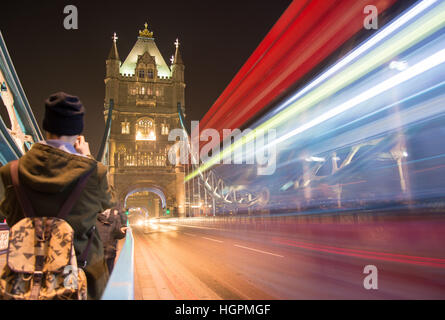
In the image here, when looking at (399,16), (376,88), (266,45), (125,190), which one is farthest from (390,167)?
(125,190)

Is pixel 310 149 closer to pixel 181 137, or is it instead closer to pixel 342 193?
pixel 342 193

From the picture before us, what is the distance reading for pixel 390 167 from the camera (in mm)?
9789

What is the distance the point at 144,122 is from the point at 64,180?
55532 mm

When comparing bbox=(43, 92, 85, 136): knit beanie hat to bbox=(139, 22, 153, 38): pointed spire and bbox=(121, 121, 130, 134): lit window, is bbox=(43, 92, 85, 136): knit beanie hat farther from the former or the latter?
bbox=(139, 22, 153, 38): pointed spire

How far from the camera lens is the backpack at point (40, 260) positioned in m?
1.46

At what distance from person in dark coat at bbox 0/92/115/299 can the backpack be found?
5 centimetres

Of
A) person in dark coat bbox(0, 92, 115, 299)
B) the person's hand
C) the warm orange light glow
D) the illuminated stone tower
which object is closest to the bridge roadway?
person in dark coat bbox(0, 92, 115, 299)

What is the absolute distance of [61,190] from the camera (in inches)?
60.1

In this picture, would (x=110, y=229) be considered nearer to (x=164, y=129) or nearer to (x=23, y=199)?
(x=23, y=199)

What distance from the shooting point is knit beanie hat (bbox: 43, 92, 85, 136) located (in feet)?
5.53

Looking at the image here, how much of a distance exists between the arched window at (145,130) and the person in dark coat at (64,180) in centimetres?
5361

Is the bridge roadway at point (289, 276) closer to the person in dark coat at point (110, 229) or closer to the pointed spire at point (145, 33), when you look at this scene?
the person in dark coat at point (110, 229)

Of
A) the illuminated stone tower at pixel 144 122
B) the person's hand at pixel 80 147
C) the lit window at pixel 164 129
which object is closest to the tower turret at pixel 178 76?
the illuminated stone tower at pixel 144 122

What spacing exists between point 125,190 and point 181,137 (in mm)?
12836
